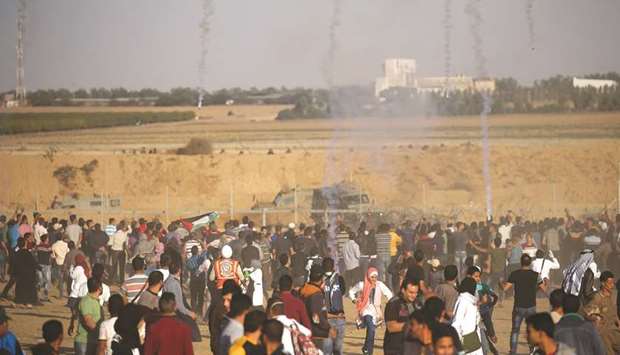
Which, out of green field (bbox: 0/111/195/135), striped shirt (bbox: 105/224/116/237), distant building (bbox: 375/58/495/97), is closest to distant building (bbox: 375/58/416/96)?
distant building (bbox: 375/58/495/97)

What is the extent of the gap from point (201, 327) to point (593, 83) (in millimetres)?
73243

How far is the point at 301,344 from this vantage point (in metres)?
10.3

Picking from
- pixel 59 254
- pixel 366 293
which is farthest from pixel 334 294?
pixel 59 254

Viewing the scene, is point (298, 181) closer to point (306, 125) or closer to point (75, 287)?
point (306, 125)

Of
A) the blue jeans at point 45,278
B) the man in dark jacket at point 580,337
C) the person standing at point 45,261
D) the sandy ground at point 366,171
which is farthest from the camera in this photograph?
the sandy ground at point 366,171

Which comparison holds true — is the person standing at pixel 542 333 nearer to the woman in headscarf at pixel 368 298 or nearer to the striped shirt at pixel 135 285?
the woman in headscarf at pixel 368 298

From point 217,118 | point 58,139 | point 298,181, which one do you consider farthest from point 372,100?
point 217,118

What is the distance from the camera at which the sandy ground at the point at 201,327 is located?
18875 mm

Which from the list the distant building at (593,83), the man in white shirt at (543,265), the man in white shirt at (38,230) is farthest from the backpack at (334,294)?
the distant building at (593,83)

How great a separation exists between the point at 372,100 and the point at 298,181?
8585mm

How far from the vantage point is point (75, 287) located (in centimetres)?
1916

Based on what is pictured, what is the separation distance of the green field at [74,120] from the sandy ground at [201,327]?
207 feet

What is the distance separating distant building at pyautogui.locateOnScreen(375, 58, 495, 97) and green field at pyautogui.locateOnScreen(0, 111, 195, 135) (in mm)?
23926

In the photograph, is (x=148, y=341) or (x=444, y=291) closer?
(x=148, y=341)
